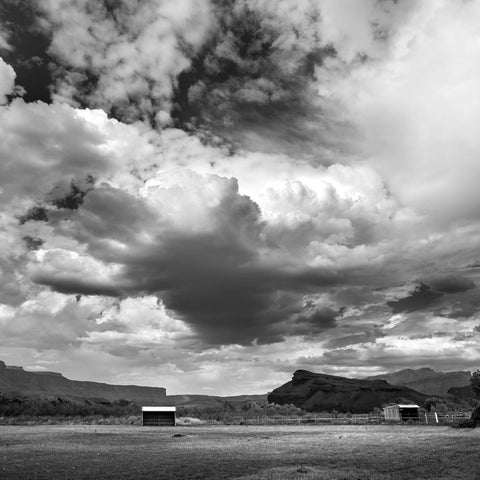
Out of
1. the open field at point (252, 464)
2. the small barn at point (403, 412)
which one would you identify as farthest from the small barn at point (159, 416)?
the open field at point (252, 464)

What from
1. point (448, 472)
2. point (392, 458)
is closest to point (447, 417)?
point (392, 458)

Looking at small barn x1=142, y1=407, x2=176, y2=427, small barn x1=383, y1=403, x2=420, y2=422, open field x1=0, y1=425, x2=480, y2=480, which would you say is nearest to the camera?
open field x1=0, y1=425, x2=480, y2=480

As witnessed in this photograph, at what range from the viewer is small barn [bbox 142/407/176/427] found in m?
115

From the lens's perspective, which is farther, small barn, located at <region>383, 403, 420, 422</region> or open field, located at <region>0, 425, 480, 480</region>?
small barn, located at <region>383, 403, 420, 422</region>

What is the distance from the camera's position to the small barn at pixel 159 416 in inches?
4545

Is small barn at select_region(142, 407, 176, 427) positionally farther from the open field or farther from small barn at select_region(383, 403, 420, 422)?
the open field

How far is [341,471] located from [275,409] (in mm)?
163231

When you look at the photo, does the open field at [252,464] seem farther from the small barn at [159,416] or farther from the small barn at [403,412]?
the small barn at [159,416]

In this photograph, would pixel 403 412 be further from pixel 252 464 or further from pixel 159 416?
pixel 252 464

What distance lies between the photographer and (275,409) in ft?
595

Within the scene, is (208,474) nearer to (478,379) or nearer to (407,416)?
(407,416)

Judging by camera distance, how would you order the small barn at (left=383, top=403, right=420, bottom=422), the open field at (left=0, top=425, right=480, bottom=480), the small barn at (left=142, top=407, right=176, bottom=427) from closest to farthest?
the open field at (left=0, top=425, right=480, bottom=480) < the small barn at (left=383, top=403, right=420, bottom=422) < the small barn at (left=142, top=407, right=176, bottom=427)

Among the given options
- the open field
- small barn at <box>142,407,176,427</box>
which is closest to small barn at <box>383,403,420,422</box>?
small barn at <box>142,407,176,427</box>

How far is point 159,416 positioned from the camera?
117 metres
